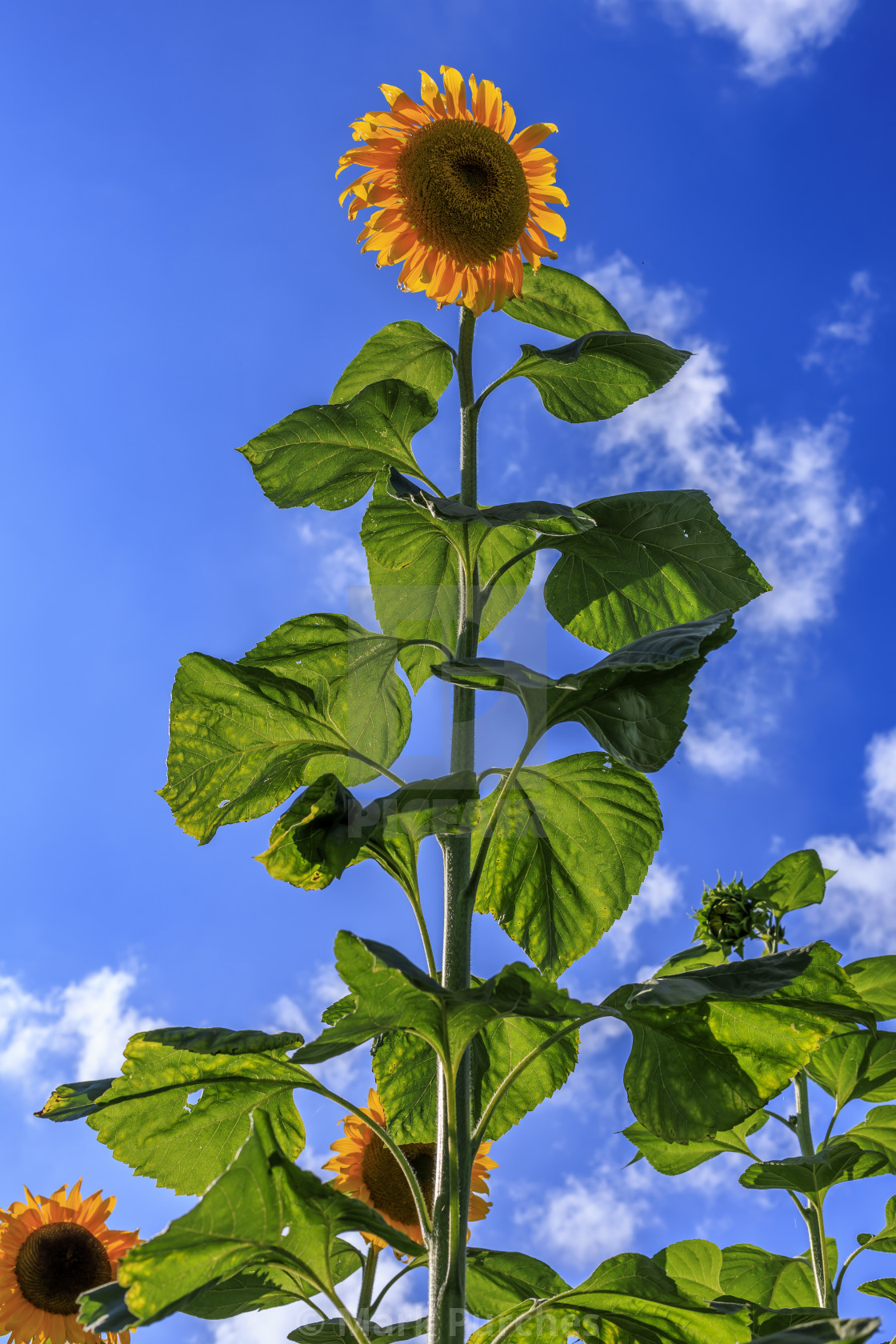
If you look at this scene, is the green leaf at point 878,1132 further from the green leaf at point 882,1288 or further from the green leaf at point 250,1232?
the green leaf at point 250,1232

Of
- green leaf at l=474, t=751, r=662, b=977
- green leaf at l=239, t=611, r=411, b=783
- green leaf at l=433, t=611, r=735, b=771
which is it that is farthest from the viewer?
green leaf at l=239, t=611, r=411, b=783

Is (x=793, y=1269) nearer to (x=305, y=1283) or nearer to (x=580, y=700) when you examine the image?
(x=305, y=1283)

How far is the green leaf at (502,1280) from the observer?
5.97 ft

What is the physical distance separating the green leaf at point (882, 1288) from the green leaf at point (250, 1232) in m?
1.59

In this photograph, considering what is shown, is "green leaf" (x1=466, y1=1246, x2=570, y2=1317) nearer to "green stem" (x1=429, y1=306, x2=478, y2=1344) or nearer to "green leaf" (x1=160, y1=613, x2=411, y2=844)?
"green stem" (x1=429, y1=306, x2=478, y2=1344)

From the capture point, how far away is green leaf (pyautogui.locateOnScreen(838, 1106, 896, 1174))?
2369mm

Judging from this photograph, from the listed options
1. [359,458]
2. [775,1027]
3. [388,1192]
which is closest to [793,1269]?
[388,1192]

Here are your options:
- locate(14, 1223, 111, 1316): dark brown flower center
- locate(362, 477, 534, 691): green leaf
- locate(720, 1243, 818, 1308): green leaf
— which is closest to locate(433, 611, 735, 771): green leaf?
locate(362, 477, 534, 691): green leaf

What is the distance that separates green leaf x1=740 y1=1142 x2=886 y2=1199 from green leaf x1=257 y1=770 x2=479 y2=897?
1039 mm

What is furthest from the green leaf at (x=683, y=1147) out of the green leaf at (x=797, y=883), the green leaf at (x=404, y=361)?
the green leaf at (x=404, y=361)

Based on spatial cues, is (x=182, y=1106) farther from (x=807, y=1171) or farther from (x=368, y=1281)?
(x=807, y=1171)

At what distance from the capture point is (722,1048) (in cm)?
155

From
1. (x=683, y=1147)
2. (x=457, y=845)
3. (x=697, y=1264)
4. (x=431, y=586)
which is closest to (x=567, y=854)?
(x=457, y=845)

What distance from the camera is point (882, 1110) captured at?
243 cm
